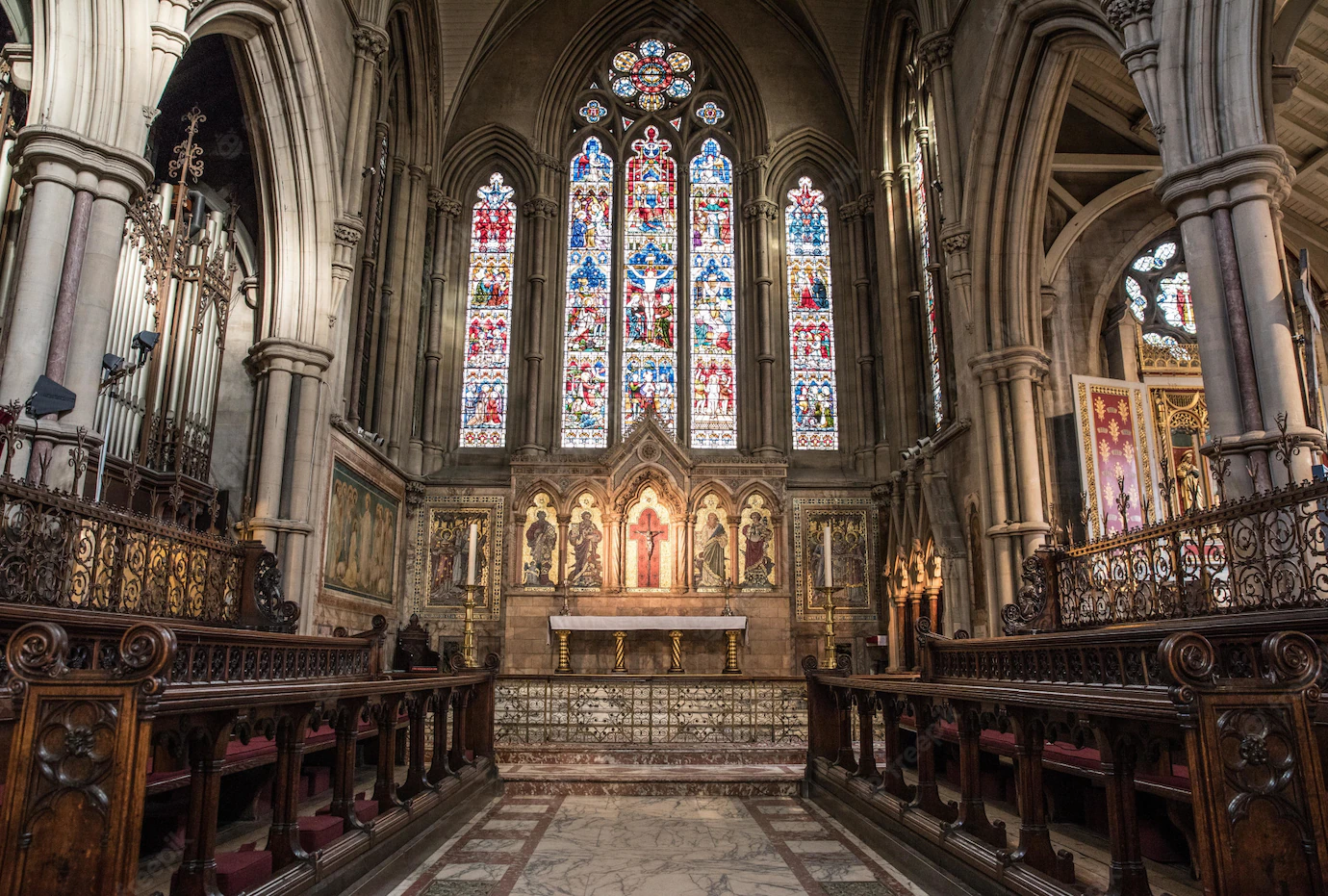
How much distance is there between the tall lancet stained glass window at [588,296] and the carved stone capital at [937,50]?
22.6 feet

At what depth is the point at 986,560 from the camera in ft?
34.6

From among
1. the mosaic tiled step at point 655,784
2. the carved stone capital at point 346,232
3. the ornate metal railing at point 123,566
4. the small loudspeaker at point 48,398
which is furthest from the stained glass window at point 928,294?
the small loudspeaker at point 48,398

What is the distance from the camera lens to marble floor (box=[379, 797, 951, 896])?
4.41 metres

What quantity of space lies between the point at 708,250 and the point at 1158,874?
47.8ft

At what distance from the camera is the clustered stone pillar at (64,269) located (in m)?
6.38

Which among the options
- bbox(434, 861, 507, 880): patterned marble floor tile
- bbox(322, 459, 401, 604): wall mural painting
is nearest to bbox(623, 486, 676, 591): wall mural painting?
bbox(322, 459, 401, 604): wall mural painting

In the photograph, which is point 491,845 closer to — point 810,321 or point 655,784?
point 655,784

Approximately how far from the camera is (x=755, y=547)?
605 inches

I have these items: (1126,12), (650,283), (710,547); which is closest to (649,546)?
(710,547)

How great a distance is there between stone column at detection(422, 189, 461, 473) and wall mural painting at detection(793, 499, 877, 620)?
641 centimetres

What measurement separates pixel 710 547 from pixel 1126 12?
9.75 meters

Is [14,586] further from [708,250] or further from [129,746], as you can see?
[708,250]

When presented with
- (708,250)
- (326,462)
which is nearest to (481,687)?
(326,462)

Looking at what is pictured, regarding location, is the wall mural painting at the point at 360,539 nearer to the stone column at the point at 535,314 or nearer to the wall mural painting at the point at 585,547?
the stone column at the point at 535,314
